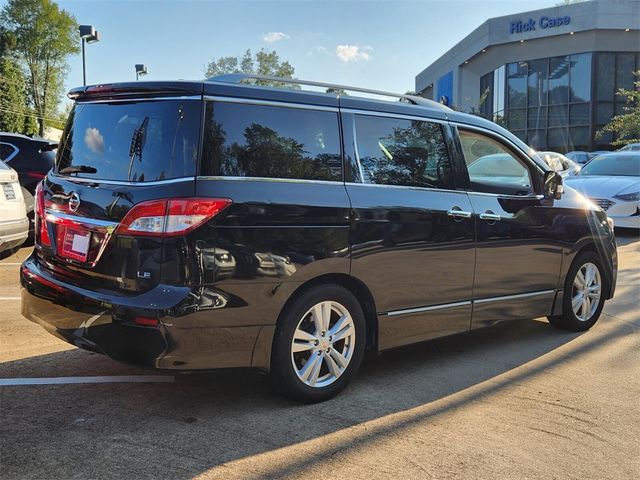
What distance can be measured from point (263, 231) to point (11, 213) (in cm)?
456

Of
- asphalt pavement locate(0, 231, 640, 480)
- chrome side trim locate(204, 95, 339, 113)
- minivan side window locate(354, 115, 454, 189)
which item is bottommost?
asphalt pavement locate(0, 231, 640, 480)

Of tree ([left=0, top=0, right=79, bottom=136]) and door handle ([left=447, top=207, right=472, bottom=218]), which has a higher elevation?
tree ([left=0, top=0, right=79, bottom=136])

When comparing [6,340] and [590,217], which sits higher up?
[590,217]

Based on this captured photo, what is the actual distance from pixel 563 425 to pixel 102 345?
2.68m

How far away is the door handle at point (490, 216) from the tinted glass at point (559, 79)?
3598 centimetres

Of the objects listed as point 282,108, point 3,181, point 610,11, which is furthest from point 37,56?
point 282,108

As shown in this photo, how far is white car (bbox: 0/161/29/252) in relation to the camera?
6520 millimetres

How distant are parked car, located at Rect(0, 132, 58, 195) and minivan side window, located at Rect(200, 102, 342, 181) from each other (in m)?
6.40

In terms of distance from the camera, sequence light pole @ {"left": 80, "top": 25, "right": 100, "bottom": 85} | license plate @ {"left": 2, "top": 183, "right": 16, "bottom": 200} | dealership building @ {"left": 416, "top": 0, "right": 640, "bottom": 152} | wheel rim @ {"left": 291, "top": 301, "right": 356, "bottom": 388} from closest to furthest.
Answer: wheel rim @ {"left": 291, "top": 301, "right": 356, "bottom": 388} < license plate @ {"left": 2, "top": 183, "right": 16, "bottom": 200} < light pole @ {"left": 80, "top": 25, "right": 100, "bottom": 85} < dealership building @ {"left": 416, "top": 0, "right": 640, "bottom": 152}

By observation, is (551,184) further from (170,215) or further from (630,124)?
(630,124)

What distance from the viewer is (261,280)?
3.35m

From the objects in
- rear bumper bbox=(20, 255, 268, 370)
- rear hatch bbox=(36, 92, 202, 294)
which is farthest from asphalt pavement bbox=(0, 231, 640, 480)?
rear hatch bbox=(36, 92, 202, 294)

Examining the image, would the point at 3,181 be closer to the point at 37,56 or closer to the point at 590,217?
the point at 590,217

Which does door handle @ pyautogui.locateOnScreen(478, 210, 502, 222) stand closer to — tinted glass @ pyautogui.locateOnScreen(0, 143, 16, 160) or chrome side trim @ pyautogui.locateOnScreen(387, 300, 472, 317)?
chrome side trim @ pyautogui.locateOnScreen(387, 300, 472, 317)
